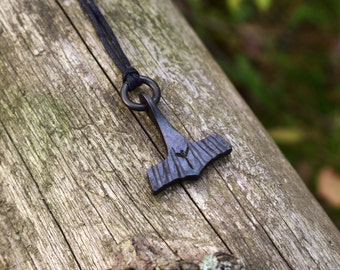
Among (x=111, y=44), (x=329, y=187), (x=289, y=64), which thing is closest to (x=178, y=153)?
(x=111, y=44)

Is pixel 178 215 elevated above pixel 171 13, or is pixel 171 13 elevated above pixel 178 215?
pixel 171 13

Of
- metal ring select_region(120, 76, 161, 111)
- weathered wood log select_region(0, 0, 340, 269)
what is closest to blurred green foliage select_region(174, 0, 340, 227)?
weathered wood log select_region(0, 0, 340, 269)

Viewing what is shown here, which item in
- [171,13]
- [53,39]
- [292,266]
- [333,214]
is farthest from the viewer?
[333,214]

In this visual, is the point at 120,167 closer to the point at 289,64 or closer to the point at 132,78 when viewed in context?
the point at 132,78

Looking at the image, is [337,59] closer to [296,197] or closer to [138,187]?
[296,197]

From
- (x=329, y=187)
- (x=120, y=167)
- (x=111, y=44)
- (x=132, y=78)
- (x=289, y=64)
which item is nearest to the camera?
(x=120, y=167)

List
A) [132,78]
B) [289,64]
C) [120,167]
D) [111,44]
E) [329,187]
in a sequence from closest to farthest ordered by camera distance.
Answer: [120,167] → [132,78] → [111,44] → [329,187] → [289,64]

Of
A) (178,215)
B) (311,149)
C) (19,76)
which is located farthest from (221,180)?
(311,149)
